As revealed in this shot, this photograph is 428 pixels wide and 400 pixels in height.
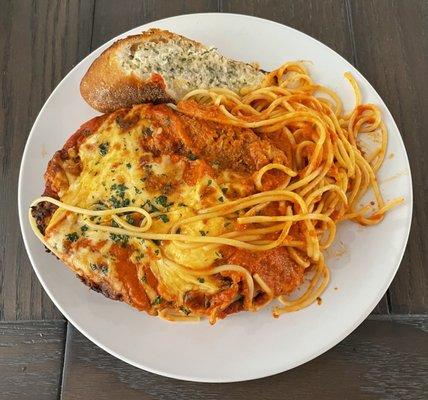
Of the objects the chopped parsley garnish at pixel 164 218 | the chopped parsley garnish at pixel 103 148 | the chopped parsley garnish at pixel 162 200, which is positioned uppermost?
the chopped parsley garnish at pixel 103 148

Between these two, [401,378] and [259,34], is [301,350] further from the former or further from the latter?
[259,34]

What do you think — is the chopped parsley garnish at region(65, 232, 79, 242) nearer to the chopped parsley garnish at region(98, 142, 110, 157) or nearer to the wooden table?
the chopped parsley garnish at region(98, 142, 110, 157)

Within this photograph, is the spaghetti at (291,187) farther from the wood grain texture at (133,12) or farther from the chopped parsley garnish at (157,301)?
the wood grain texture at (133,12)

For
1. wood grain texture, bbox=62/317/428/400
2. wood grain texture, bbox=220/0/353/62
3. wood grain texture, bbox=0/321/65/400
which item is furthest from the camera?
wood grain texture, bbox=220/0/353/62

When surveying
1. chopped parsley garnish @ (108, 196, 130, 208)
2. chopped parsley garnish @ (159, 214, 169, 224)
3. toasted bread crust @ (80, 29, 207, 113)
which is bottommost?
chopped parsley garnish @ (159, 214, 169, 224)

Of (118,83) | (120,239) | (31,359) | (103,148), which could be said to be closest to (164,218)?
(120,239)

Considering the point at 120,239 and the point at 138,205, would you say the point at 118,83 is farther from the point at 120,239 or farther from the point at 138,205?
the point at 120,239

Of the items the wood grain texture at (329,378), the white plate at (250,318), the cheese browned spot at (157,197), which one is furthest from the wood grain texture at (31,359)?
the cheese browned spot at (157,197)

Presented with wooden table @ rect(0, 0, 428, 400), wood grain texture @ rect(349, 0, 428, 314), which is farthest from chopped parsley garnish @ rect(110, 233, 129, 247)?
wood grain texture @ rect(349, 0, 428, 314)
